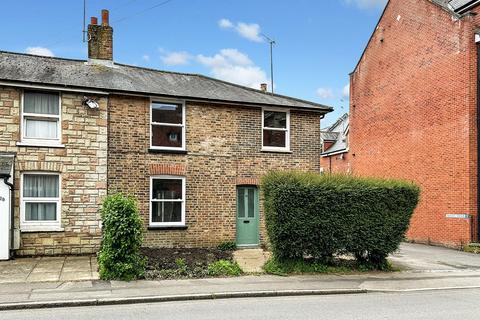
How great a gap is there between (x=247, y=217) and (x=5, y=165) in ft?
26.6

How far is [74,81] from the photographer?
15273 mm

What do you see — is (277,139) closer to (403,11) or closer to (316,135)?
(316,135)

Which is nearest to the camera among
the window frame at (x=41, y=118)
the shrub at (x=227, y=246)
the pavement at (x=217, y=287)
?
the pavement at (x=217, y=287)

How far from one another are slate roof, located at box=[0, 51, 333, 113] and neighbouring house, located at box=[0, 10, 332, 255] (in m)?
0.05

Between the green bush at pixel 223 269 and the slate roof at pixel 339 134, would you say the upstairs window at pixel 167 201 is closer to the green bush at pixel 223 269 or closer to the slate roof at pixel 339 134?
the green bush at pixel 223 269

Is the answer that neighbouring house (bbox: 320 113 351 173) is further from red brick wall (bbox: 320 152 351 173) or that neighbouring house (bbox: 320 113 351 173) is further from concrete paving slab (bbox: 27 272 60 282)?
concrete paving slab (bbox: 27 272 60 282)

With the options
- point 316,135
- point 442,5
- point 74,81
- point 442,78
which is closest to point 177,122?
point 74,81

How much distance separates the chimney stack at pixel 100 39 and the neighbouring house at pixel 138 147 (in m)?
0.04

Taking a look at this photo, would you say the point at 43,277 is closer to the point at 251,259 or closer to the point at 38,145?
the point at 38,145

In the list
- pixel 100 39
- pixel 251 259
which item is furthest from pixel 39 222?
pixel 100 39

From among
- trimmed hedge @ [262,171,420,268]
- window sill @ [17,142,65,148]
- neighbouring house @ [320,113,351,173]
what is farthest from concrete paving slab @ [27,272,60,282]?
neighbouring house @ [320,113,351,173]

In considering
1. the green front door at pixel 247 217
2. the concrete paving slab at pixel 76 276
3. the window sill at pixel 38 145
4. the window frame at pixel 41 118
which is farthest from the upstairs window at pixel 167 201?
the concrete paving slab at pixel 76 276

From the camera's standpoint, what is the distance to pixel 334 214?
12.6 metres

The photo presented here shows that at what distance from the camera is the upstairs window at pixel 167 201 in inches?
631
